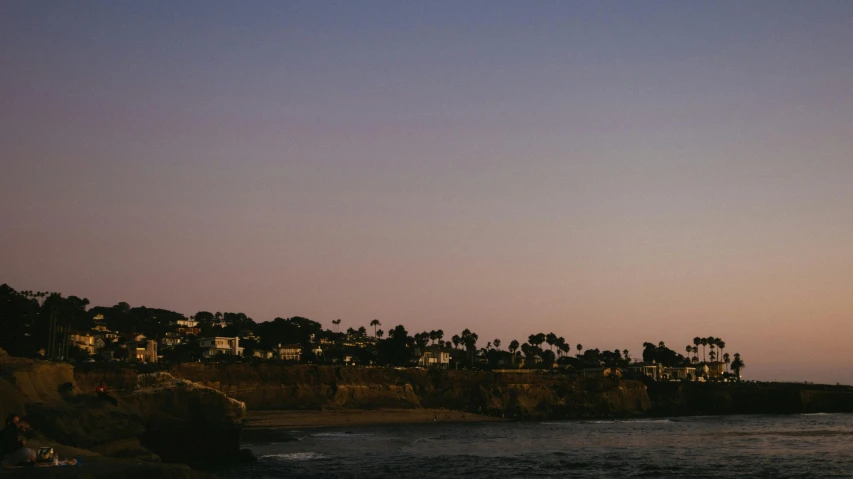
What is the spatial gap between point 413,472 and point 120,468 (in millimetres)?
27191

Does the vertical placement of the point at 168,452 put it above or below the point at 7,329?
below

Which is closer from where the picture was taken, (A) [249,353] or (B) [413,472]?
(B) [413,472]

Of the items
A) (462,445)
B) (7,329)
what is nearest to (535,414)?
(462,445)

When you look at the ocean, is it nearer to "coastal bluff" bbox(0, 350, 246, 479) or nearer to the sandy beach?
"coastal bluff" bbox(0, 350, 246, 479)

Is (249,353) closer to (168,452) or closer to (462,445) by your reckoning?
(462,445)

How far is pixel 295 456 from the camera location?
47875 mm

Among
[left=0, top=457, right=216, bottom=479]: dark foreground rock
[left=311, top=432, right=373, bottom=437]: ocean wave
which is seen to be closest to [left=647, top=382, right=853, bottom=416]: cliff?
[left=311, top=432, right=373, bottom=437]: ocean wave

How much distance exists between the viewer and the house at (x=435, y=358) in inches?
6329

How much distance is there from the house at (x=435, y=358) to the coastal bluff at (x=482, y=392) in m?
42.1

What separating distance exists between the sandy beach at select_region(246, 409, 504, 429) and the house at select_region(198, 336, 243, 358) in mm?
53289

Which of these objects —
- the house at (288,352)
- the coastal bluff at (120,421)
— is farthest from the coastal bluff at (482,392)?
the house at (288,352)

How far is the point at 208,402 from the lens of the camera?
137ft

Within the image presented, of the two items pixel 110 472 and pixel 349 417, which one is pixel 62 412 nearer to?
pixel 110 472

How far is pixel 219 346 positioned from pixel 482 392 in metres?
57.3
